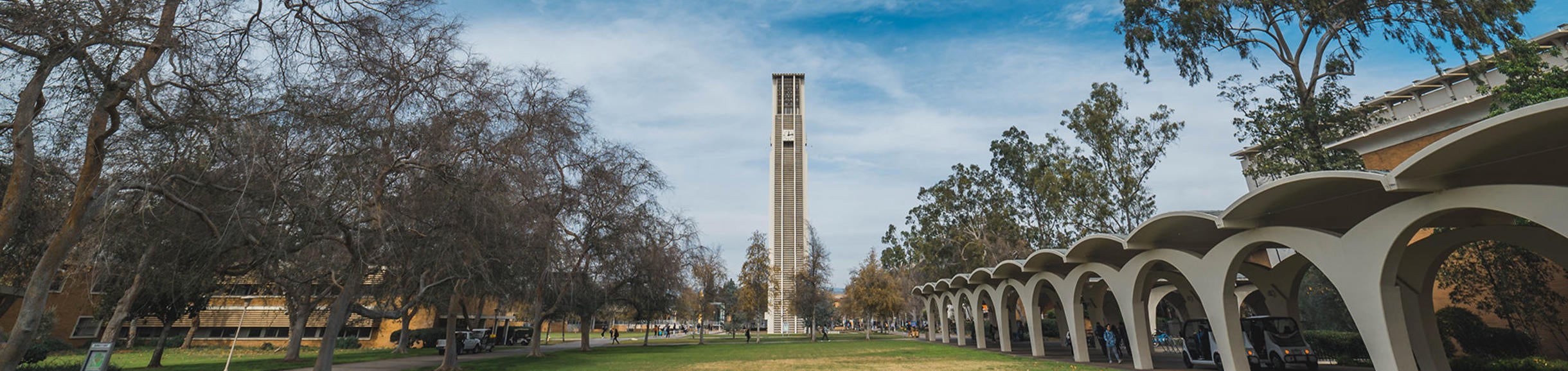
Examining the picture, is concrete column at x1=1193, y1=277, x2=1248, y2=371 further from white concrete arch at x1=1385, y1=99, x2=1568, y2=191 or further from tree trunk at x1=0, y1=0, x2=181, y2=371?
tree trunk at x1=0, y1=0, x2=181, y2=371

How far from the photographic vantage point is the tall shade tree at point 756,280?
4841cm

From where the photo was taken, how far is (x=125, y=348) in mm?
38094

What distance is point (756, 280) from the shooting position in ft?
160

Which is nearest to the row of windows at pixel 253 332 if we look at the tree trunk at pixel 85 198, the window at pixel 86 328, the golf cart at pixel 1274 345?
the window at pixel 86 328

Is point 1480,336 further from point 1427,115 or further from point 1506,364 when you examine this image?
point 1427,115

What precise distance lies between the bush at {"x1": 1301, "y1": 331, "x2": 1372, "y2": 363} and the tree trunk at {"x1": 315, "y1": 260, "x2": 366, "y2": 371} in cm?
2508

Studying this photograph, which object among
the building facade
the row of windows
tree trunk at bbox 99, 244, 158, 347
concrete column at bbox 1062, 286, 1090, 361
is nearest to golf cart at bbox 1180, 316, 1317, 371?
concrete column at bbox 1062, 286, 1090, 361

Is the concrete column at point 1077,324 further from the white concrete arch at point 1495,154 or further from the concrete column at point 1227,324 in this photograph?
the white concrete arch at point 1495,154

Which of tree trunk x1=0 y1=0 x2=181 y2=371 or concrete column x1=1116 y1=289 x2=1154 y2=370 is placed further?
concrete column x1=1116 y1=289 x2=1154 y2=370

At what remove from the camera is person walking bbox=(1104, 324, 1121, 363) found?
21.4m

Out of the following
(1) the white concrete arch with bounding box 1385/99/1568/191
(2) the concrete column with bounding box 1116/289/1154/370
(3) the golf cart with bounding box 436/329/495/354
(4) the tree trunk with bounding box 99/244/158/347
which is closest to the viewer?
(1) the white concrete arch with bounding box 1385/99/1568/191

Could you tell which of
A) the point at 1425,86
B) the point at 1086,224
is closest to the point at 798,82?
the point at 1086,224

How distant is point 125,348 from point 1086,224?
54.5 meters

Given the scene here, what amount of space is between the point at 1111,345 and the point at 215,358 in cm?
3868
